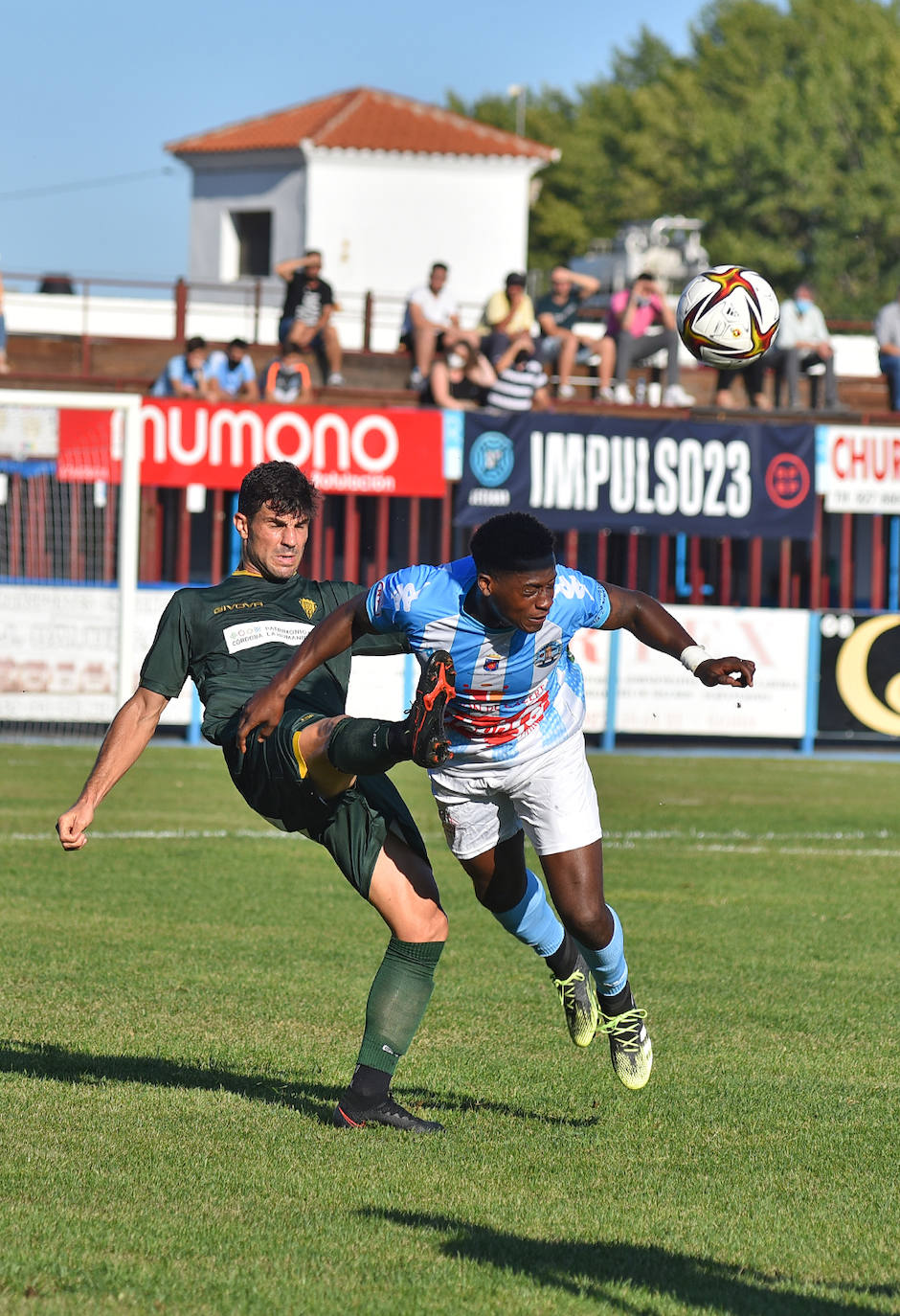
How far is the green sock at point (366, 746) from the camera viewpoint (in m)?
5.01

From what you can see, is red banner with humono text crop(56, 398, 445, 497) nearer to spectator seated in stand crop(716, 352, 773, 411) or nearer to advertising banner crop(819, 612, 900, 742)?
advertising banner crop(819, 612, 900, 742)

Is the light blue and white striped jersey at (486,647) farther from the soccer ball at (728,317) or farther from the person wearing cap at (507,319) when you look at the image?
the person wearing cap at (507,319)

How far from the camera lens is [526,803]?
567cm

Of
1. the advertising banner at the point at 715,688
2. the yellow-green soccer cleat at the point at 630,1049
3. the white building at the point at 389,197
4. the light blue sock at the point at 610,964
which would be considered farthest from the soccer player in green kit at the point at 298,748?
the white building at the point at 389,197

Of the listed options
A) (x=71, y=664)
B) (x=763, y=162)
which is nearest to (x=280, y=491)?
(x=71, y=664)

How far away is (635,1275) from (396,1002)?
1556 mm

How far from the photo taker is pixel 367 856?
550 cm

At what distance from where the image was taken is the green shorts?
5.36 metres

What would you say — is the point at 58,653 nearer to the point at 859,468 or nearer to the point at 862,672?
the point at 862,672

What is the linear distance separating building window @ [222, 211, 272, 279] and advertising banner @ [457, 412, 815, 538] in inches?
833

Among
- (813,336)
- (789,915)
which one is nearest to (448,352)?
(813,336)

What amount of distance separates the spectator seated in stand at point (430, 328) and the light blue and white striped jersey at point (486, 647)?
1631 cm

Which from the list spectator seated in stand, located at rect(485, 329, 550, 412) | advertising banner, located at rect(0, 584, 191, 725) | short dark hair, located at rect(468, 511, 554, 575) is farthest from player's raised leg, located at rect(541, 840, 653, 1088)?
spectator seated in stand, located at rect(485, 329, 550, 412)

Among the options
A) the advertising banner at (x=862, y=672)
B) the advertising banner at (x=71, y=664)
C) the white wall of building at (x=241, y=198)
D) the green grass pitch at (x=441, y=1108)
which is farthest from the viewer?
the white wall of building at (x=241, y=198)
